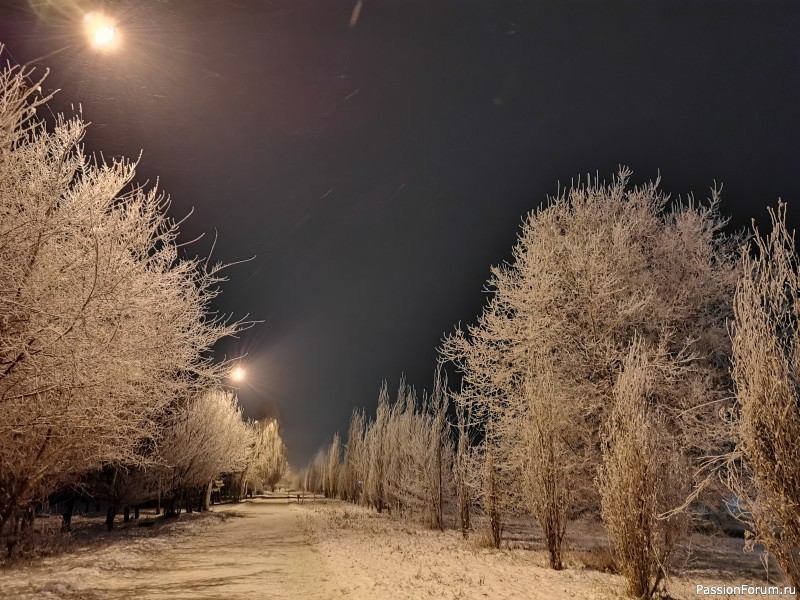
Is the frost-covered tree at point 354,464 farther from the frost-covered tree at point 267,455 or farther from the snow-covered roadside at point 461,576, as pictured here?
the snow-covered roadside at point 461,576

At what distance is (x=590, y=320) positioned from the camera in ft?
42.2

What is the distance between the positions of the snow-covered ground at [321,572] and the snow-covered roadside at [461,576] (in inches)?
0.8

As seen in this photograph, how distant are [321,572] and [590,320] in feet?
30.4

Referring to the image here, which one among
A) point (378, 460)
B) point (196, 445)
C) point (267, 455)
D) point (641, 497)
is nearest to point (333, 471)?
point (267, 455)

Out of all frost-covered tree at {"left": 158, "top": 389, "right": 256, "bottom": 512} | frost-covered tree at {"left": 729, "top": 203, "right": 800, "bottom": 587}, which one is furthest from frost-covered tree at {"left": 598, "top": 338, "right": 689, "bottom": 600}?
frost-covered tree at {"left": 158, "top": 389, "right": 256, "bottom": 512}

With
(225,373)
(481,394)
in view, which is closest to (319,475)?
(481,394)

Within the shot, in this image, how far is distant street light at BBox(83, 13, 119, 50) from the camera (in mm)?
7020

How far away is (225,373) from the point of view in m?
7.86

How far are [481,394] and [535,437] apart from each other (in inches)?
139

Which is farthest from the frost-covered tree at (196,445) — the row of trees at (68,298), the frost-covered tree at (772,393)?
the frost-covered tree at (772,393)

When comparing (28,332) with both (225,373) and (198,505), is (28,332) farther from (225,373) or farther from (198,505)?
(198,505)

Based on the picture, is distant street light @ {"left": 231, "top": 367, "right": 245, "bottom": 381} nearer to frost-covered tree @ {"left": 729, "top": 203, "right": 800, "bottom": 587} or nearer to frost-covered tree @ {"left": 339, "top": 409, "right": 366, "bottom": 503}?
frost-covered tree @ {"left": 729, "top": 203, "right": 800, "bottom": 587}

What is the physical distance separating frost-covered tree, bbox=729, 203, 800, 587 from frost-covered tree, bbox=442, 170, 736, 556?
261 inches

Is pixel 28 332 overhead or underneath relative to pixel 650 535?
overhead
